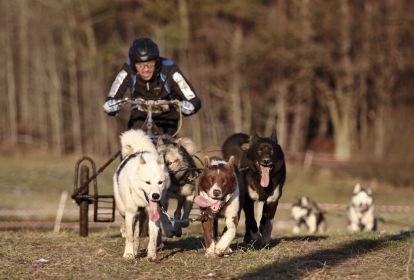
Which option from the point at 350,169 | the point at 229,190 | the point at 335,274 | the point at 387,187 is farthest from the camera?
the point at 350,169

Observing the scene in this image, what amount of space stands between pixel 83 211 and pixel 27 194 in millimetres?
18958

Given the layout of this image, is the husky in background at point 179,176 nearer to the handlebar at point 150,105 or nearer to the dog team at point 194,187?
the dog team at point 194,187

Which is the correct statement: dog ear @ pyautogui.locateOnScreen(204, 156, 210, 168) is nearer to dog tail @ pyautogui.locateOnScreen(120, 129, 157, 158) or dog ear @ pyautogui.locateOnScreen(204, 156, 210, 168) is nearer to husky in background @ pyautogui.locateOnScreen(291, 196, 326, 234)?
dog tail @ pyautogui.locateOnScreen(120, 129, 157, 158)

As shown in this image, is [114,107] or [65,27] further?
[65,27]

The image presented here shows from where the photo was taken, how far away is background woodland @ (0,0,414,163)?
139ft

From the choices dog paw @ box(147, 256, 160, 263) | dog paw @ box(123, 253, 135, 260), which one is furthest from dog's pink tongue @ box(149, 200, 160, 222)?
dog paw @ box(123, 253, 135, 260)

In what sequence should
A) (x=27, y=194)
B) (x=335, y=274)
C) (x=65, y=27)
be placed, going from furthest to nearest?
(x=65, y=27), (x=27, y=194), (x=335, y=274)

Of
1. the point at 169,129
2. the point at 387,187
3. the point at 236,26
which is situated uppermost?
the point at 236,26

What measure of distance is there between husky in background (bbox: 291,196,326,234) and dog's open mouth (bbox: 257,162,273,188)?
11.4 m

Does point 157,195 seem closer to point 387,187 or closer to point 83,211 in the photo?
point 83,211

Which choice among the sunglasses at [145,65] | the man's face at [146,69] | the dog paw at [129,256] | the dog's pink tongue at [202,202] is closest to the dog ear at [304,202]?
the man's face at [146,69]

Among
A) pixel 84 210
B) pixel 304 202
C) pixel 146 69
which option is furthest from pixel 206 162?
pixel 304 202

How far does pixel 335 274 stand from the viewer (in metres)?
9.39

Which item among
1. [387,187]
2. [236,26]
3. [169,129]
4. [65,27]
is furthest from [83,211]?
[65,27]
